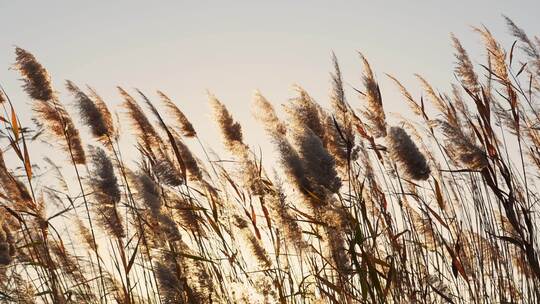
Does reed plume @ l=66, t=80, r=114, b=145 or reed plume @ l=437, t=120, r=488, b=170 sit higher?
reed plume @ l=66, t=80, r=114, b=145

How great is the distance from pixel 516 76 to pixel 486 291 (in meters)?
1.62

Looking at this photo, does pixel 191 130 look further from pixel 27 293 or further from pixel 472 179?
pixel 472 179

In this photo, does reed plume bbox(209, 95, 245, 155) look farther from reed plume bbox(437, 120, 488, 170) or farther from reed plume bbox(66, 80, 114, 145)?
reed plume bbox(437, 120, 488, 170)

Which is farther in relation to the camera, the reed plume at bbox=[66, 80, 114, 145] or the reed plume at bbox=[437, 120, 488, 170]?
the reed plume at bbox=[66, 80, 114, 145]

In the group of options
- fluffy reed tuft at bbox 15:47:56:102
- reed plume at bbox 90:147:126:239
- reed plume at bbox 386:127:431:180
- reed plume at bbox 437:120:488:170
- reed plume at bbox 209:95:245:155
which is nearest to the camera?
reed plume at bbox 437:120:488:170

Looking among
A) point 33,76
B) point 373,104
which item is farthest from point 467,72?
point 33,76

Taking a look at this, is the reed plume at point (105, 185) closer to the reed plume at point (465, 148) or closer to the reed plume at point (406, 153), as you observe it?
the reed plume at point (406, 153)

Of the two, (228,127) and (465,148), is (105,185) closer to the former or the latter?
(228,127)

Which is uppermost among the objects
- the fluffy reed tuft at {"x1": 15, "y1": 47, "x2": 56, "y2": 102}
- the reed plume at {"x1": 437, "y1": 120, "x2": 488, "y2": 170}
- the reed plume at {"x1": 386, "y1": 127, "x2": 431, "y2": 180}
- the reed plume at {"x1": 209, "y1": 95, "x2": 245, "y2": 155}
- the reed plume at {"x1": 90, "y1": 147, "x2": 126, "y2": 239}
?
the fluffy reed tuft at {"x1": 15, "y1": 47, "x2": 56, "y2": 102}

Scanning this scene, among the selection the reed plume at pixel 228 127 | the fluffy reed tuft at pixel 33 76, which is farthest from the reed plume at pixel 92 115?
the reed plume at pixel 228 127

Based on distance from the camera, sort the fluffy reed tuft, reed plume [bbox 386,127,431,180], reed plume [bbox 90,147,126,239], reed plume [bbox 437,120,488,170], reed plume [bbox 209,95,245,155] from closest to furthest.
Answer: reed plume [bbox 437,120,488,170] < reed plume [bbox 386,127,431,180] < reed plume [bbox 90,147,126,239] < reed plume [bbox 209,95,245,155] < the fluffy reed tuft

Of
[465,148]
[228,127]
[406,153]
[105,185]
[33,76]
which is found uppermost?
[33,76]

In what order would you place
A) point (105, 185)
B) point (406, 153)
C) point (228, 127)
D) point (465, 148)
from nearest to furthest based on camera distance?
point (465, 148), point (406, 153), point (105, 185), point (228, 127)

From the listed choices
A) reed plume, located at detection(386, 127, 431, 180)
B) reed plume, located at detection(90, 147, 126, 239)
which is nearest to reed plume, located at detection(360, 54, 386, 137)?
reed plume, located at detection(386, 127, 431, 180)
